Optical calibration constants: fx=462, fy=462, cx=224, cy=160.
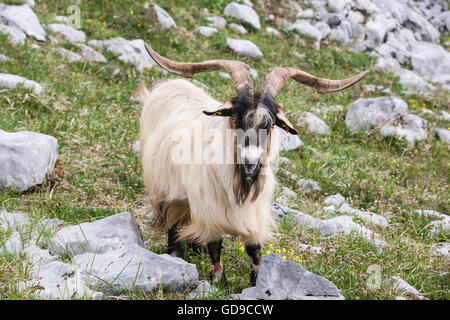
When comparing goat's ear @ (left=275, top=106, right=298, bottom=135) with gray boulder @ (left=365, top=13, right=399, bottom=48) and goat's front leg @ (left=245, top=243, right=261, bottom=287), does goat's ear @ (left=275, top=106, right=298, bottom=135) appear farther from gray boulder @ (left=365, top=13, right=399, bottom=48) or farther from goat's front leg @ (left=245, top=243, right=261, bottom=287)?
gray boulder @ (left=365, top=13, right=399, bottom=48)

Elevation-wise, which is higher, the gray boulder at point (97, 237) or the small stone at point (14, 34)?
the gray boulder at point (97, 237)

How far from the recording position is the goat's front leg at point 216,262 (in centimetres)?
408

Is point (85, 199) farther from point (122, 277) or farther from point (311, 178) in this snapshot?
point (311, 178)

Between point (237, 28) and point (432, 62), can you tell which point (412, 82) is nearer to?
point (432, 62)

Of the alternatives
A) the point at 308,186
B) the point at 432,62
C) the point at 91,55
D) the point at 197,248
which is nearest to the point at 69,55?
the point at 91,55

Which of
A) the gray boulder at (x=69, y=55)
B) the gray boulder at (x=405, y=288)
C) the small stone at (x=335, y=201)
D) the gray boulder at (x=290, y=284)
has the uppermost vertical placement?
the gray boulder at (x=290, y=284)

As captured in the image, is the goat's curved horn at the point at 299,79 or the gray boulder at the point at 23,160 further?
the gray boulder at the point at 23,160

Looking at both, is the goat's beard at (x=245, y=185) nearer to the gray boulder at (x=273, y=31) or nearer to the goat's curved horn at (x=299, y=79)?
the goat's curved horn at (x=299, y=79)

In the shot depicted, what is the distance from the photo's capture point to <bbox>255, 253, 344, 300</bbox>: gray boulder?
3330 mm

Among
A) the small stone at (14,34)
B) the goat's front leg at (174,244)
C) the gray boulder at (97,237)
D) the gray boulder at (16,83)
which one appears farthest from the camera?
the small stone at (14,34)

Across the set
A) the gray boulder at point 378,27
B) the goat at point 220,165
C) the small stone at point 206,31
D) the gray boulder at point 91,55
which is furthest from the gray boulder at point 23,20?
the gray boulder at point 378,27

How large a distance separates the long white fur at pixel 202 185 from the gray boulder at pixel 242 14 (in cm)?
769

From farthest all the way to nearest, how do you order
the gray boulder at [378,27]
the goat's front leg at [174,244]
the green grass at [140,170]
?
the gray boulder at [378,27] → the goat's front leg at [174,244] → the green grass at [140,170]

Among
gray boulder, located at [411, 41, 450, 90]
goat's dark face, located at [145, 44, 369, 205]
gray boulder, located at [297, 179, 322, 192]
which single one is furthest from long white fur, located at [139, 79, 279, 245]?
gray boulder, located at [411, 41, 450, 90]
